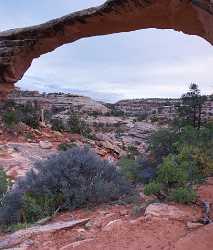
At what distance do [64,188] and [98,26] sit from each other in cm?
357

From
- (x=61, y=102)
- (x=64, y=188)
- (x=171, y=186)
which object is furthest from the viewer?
(x=61, y=102)

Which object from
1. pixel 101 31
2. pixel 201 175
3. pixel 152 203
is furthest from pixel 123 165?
pixel 101 31

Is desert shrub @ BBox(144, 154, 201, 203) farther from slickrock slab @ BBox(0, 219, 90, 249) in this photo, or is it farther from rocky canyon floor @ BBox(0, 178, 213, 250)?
slickrock slab @ BBox(0, 219, 90, 249)

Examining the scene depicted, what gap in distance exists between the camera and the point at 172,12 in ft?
18.2

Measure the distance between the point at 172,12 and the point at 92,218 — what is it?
3.54 metres

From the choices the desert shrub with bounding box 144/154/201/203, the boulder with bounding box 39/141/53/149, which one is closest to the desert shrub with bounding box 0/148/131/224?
the desert shrub with bounding box 144/154/201/203

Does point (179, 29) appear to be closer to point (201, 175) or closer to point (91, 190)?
point (91, 190)

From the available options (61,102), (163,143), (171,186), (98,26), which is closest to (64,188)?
(171,186)

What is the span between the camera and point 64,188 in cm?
852

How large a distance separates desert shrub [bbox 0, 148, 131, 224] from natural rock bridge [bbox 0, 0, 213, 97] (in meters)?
2.60

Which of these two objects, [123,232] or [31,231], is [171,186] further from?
[31,231]

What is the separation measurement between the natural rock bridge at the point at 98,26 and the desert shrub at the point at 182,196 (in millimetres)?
2739

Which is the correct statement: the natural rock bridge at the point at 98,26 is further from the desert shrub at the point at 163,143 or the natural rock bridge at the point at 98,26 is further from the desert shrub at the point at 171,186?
the desert shrub at the point at 163,143

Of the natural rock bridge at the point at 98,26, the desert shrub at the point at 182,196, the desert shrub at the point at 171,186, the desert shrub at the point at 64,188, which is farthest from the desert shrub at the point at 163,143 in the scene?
the natural rock bridge at the point at 98,26
